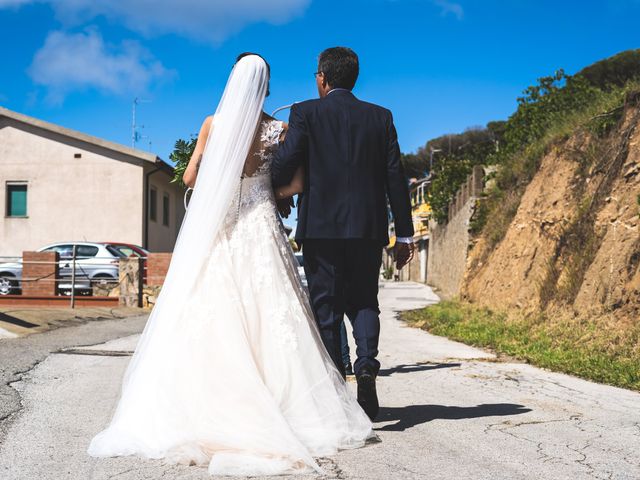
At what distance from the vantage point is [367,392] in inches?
161

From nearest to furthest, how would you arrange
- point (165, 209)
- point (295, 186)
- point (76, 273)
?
point (295, 186)
point (76, 273)
point (165, 209)

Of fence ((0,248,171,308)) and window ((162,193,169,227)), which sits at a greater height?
window ((162,193,169,227))

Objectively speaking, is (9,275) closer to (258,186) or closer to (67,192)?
(67,192)

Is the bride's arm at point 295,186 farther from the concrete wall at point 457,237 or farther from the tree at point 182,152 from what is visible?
the concrete wall at point 457,237

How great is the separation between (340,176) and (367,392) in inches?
49.6

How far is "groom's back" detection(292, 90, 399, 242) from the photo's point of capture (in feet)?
13.4

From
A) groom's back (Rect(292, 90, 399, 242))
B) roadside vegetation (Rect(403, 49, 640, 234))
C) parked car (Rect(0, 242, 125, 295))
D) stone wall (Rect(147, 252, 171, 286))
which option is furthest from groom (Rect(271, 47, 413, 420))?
parked car (Rect(0, 242, 125, 295))

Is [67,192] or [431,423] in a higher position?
[67,192]

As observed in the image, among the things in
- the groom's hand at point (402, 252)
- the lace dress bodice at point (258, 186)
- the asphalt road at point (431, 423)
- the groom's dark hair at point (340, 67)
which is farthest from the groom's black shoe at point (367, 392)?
the groom's dark hair at point (340, 67)

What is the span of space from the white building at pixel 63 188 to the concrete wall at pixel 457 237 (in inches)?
431

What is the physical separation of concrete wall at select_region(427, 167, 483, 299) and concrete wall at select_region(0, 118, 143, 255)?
11176 mm

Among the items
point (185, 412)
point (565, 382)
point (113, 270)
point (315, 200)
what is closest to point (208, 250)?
point (315, 200)

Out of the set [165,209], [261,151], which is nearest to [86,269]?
[165,209]

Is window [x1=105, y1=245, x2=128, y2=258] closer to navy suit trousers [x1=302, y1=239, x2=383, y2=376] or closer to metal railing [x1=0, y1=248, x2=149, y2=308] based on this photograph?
metal railing [x1=0, y1=248, x2=149, y2=308]
